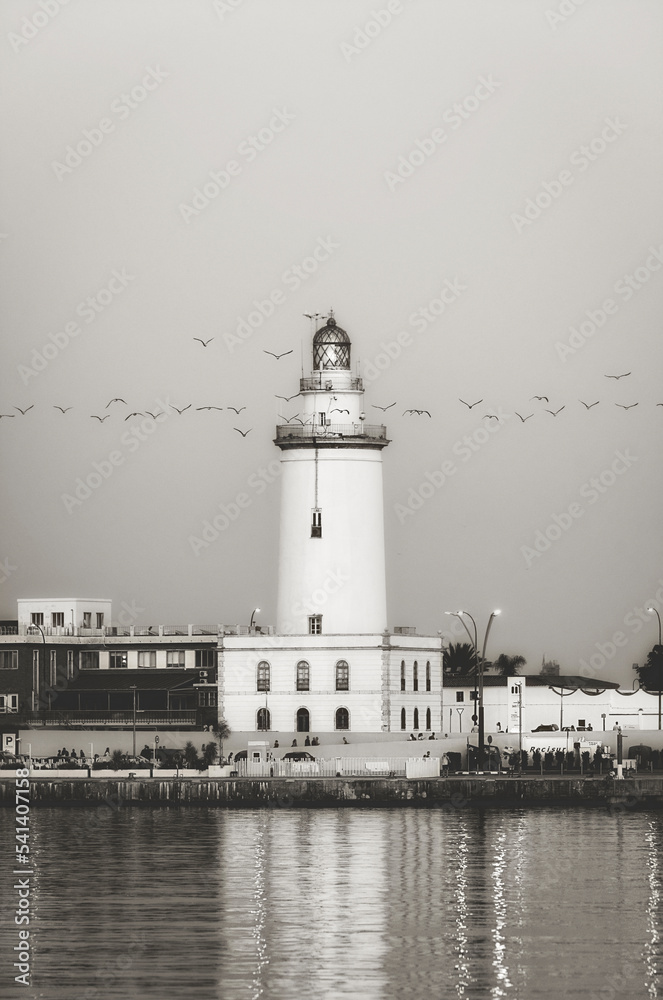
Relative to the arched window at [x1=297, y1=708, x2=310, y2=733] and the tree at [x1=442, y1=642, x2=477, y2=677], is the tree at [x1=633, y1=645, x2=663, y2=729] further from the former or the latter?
the arched window at [x1=297, y1=708, x2=310, y2=733]

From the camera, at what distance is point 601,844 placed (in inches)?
2435

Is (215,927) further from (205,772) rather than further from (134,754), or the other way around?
(134,754)

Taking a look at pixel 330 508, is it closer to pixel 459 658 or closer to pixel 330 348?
pixel 330 348

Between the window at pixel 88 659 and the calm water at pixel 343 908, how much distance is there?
2334cm

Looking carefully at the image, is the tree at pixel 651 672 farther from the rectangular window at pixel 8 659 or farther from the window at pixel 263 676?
the rectangular window at pixel 8 659

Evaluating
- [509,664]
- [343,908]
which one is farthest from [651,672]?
[343,908]

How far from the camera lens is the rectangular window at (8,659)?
91619mm

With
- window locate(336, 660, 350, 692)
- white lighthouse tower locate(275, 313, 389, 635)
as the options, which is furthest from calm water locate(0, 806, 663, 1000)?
white lighthouse tower locate(275, 313, 389, 635)

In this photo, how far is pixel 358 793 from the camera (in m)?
75.8

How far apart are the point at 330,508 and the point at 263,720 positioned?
8360 mm

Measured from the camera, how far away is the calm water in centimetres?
3991

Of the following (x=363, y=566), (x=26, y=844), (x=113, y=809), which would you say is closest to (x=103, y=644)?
(x=363, y=566)

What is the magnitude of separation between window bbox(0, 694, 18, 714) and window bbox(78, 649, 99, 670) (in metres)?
3.53

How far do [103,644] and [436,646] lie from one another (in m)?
13.3
